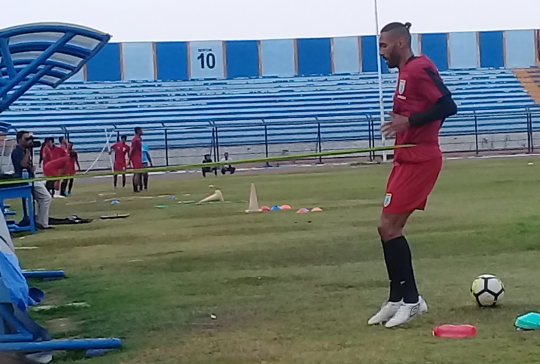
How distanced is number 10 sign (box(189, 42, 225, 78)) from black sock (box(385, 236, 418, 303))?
168 ft

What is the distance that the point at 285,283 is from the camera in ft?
26.5

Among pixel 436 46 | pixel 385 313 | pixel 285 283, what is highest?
pixel 436 46

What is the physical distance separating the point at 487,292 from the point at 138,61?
51.3m

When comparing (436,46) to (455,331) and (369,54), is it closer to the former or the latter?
(369,54)

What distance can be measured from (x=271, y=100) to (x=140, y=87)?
7.88 m

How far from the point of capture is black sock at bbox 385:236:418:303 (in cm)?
612

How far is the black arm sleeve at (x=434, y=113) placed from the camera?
5883 mm

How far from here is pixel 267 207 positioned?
17.3 metres

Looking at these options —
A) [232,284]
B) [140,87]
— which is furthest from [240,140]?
[232,284]

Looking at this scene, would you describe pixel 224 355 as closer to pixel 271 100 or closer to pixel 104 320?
pixel 104 320

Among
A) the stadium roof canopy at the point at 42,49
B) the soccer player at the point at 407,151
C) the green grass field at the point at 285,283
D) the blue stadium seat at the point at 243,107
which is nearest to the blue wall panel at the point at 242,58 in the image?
the blue stadium seat at the point at 243,107

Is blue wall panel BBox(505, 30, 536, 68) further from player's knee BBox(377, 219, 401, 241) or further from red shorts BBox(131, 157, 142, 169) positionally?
player's knee BBox(377, 219, 401, 241)

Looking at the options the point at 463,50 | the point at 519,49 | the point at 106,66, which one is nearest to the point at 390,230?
the point at 106,66

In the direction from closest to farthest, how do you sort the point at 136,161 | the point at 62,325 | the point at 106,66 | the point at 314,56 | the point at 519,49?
the point at 62,325 < the point at 136,161 < the point at 106,66 < the point at 314,56 < the point at 519,49
